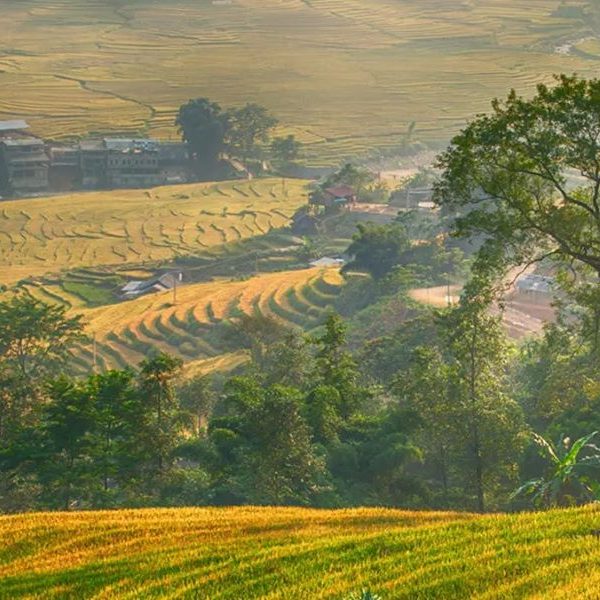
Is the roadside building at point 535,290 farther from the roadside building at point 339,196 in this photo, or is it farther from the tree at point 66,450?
the tree at point 66,450

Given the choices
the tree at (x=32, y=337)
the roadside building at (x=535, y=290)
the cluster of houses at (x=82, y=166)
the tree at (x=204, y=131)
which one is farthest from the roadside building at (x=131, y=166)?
the tree at (x=32, y=337)

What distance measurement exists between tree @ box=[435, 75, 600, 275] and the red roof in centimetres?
4772

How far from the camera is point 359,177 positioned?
213 feet

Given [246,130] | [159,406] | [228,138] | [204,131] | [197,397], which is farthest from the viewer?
[246,130]

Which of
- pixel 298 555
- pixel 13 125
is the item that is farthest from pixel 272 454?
pixel 13 125

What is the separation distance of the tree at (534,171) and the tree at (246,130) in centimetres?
6687

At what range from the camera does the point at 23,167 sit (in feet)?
246

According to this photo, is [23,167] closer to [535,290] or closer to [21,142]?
[21,142]

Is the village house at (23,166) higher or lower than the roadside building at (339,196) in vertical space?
lower

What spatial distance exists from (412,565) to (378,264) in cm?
3622

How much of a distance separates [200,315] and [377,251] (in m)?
7.96

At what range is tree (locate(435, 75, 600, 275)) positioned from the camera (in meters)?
14.3

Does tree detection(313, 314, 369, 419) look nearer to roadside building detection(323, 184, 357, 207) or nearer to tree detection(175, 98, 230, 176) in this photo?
roadside building detection(323, 184, 357, 207)

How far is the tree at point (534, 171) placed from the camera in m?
14.3
